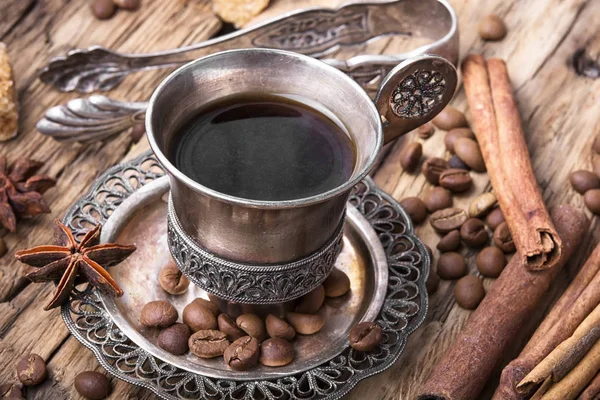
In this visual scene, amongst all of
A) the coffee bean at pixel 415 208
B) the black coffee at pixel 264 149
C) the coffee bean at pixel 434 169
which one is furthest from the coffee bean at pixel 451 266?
the black coffee at pixel 264 149

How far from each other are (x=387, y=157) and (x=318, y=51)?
465 mm

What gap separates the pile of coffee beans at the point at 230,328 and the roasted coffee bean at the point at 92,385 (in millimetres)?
150

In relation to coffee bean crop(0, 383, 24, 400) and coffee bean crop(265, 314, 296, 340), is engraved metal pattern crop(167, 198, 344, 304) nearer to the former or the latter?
coffee bean crop(265, 314, 296, 340)

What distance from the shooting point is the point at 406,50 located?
2.61 m

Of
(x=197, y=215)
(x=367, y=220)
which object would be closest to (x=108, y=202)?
(x=197, y=215)

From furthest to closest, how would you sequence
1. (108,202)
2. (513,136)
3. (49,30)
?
(49,30) < (513,136) < (108,202)

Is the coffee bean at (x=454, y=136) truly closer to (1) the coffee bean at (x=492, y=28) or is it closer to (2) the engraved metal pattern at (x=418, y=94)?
(1) the coffee bean at (x=492, y=28)

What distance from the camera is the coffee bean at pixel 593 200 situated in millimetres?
2179

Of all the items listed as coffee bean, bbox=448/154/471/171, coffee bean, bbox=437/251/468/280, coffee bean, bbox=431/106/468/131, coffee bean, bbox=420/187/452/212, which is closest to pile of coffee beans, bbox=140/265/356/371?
coffee bean, bbox=437/251/468/280

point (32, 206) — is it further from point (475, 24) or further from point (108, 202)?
point (475, 24)

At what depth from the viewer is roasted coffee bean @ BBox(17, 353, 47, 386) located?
1803mm

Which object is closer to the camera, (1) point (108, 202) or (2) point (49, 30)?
(1) point (108, 202)

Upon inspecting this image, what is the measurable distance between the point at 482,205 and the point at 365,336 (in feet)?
1.99

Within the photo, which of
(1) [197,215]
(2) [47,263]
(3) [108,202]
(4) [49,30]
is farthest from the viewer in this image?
(4) [49,30]
